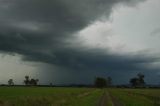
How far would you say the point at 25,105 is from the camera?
34.0 metres

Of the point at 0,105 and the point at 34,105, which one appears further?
the point at 34,105

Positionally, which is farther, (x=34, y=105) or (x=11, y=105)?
(x=34, y=105)

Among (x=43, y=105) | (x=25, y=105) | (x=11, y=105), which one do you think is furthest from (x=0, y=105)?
(x=43, y=105)

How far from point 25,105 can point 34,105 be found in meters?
1.38

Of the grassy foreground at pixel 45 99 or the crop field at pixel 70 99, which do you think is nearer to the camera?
the grassy foreground at pixel 45 99

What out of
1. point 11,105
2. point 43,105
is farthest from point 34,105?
point 11,105

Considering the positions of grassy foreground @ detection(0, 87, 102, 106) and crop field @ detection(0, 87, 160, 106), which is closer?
grassy foreground @ detection(0, 87, 102, 106)

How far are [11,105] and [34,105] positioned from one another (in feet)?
11.5

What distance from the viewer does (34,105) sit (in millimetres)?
35094

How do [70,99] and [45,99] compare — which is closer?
[45,99]

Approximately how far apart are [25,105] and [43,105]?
2.57 meters

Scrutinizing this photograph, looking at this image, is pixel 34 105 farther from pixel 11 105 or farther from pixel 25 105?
pixel 11 105

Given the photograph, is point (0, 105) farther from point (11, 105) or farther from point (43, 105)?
point (43, 105)

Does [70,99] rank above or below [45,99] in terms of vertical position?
above
